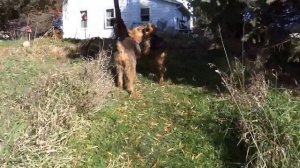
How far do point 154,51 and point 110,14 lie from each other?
20.8 meters

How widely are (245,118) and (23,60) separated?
19.1 ft

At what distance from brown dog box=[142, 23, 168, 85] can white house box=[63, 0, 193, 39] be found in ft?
64.2

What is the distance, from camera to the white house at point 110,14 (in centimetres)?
3009

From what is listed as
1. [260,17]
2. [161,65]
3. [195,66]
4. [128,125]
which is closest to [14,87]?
[128,125]

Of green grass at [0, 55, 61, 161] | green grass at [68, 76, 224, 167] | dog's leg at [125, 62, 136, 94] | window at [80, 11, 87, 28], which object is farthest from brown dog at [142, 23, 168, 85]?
window at [80, 11, 87, 28]

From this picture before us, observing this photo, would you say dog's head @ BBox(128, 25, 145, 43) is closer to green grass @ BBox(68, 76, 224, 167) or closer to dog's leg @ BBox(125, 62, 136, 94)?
dog's leg @ BBox(125, 62, 136, 94)

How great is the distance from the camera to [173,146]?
23.6 ft

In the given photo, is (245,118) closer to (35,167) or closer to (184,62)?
(35,167)

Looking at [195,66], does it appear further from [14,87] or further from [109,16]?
[109,16]

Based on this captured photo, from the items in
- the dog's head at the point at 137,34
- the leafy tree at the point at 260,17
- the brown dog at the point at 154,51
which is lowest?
the brown dog at the point at 154,51

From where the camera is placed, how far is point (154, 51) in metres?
10.1

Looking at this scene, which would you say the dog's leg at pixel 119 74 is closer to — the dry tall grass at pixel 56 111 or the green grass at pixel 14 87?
the dry tall grass at pixel 56 111

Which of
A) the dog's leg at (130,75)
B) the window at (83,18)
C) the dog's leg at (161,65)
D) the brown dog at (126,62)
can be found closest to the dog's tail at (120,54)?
the brown dog at (126,62)

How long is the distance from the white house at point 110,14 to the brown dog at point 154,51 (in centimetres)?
1955
